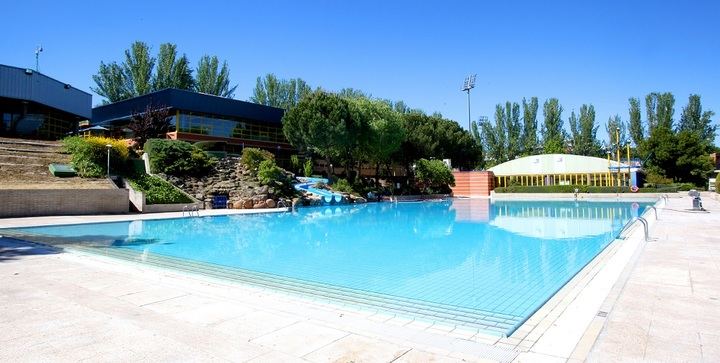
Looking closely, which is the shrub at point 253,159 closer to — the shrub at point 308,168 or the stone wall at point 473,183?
the shrub at point 308,168

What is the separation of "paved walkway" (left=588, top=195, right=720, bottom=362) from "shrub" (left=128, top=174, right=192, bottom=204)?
2028 centimetres

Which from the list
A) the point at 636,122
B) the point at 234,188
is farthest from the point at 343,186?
the point at 636,122

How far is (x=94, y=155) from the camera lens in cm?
2189

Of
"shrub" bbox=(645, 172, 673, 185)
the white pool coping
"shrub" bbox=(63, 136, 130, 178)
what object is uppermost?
"shrub" bbox=(63, 136, 130, 178)

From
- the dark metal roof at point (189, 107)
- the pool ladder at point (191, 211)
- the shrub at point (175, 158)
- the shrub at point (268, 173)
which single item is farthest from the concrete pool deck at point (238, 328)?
the dark metal roof at point (189, 107)

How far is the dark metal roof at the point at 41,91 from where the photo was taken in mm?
26141

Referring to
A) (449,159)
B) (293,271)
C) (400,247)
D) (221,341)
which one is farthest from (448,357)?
(449,159)

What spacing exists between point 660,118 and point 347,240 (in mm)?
54261

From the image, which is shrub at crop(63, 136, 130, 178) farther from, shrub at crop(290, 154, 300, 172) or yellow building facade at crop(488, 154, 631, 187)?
yellow building facade at crop(488, 154, 631, 187)

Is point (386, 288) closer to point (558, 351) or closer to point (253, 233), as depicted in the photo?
point (558, 351)

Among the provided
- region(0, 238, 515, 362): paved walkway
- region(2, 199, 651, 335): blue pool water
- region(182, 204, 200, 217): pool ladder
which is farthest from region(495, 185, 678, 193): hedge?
region(0, 238, 515, 362): paved walkway

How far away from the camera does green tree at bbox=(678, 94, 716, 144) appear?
53312mm

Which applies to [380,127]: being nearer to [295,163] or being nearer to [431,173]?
[295,163]

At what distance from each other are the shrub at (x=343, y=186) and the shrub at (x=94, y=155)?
14133mm
